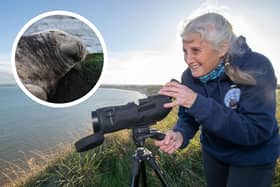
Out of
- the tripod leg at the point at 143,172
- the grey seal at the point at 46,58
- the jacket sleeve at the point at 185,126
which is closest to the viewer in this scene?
the tripod leg at the point at 143,172

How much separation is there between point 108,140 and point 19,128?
7.96 feet

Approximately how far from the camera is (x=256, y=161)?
1.66m

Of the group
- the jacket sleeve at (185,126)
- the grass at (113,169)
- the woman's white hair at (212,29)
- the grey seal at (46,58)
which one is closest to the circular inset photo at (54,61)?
the grey seal at (46,58)

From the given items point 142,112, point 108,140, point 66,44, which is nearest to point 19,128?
point 108,140

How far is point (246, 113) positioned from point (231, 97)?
13 centimetres

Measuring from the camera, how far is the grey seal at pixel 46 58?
200 cm

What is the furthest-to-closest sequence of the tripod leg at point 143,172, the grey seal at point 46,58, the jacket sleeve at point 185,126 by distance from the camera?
1. the grey seal at point 46,58
2. the jacket sleeve at point 185,126
3. the tripod leg at point 143,172

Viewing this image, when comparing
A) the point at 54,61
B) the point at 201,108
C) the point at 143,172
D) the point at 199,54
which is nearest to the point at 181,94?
the point at 201,108

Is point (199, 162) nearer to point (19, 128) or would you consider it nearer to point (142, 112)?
point (142, 112)

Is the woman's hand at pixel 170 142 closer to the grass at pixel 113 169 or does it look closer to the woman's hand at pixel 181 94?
the woman's hand at pixel 181 94

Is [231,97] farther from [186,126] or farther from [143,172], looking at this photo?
[143,172]

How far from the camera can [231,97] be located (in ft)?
5.12

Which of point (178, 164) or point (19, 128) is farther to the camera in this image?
point (19, 128)

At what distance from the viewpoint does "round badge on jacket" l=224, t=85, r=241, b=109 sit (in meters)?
1.53
